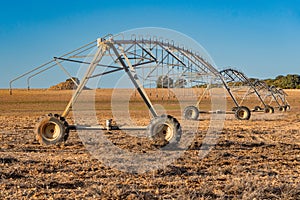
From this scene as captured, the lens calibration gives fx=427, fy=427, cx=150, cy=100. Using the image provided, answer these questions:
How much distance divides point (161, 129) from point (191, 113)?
14243 mm

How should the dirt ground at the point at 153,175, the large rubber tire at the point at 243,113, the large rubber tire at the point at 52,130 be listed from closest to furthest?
the dirt ground at the point at 153,175
the large rubber tire at the point at 52,130
the large rubber tire at the point at 243,113

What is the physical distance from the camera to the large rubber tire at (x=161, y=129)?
1308cm

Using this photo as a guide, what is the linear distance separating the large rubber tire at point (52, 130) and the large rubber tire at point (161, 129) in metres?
2.61

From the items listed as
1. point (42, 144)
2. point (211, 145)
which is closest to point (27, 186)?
point (42, 144)

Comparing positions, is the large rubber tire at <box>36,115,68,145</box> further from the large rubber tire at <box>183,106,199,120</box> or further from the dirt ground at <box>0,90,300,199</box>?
the large rubber tire at <box>183,106,199,120</box>

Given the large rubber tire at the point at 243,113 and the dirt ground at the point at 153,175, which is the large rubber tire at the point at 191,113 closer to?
the large rubber tire at the point at 243,113

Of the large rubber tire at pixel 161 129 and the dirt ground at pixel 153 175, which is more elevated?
the large rubber tire at pixel 161 129

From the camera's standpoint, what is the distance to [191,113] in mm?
27391

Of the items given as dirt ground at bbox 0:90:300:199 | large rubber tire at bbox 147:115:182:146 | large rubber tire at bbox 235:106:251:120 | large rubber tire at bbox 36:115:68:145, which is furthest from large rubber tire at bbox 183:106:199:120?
large rubber tire at bbox 36:115:68:145

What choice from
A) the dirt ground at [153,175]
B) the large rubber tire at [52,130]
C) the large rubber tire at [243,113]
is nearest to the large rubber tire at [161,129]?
the dirt ground at [153,175]

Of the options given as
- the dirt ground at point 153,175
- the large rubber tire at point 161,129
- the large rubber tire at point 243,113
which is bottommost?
the dirt ground at point 153,175

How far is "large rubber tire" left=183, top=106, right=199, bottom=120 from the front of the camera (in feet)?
87.6

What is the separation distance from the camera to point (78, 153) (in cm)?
1153

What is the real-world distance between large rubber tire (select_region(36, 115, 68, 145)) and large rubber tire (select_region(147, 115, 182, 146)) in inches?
103
